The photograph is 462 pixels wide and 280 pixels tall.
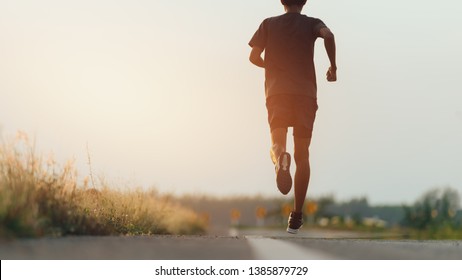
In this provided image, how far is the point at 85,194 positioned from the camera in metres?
6.75

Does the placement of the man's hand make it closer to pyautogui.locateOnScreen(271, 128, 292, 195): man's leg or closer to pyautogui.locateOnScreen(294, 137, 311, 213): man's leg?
pyautogui.locateOnScreen(294, 137, 311, 213): man's leg

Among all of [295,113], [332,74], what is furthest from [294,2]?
[295,113]

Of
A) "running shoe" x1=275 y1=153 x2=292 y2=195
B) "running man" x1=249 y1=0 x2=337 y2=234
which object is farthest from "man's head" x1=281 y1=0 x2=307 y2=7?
"running shoe" x1=275 y1=153 x2=292 y2=195

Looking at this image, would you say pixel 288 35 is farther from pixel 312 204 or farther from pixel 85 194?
pixel 312 204

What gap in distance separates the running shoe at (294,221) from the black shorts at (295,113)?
0.79 metres

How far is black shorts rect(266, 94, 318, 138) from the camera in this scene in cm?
725

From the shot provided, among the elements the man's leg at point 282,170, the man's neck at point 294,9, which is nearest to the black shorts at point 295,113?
the man's leg at point 282,170

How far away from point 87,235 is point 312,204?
22.1 metres

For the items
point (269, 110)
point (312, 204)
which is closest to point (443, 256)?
point (269, 110)

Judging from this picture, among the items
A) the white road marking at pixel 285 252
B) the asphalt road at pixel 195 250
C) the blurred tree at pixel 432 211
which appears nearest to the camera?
the asphalt road at pixel 195 250

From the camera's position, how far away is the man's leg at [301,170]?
736cm

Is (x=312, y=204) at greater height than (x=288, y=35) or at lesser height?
lesser

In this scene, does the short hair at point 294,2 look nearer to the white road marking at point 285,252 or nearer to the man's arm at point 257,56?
the man's arm at point 257,56
